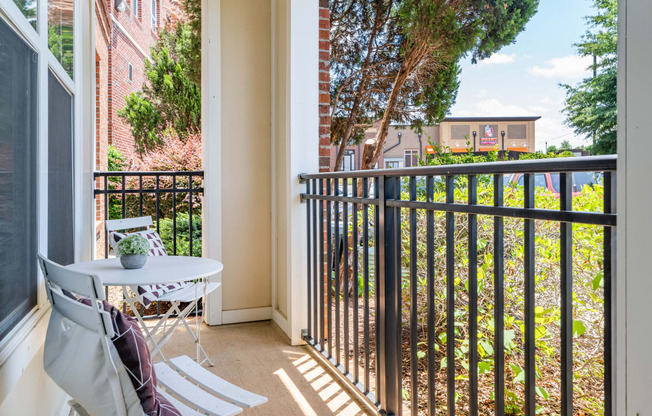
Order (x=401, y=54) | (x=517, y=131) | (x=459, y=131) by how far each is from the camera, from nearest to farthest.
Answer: (x=401, y=54) → (x=517, y=131) → (x=459, y=131)

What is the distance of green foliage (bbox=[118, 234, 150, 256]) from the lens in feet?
6.35

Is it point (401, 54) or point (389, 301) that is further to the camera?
point (401, 54)

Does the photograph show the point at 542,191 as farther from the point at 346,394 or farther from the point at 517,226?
the point at 346,394

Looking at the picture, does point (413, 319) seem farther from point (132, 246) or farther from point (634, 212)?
point (132, 246)

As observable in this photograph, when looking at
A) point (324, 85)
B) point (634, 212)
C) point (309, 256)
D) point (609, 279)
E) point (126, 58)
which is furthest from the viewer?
point (126, 58)

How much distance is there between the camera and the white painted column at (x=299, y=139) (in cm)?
300

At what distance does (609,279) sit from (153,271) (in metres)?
1.68

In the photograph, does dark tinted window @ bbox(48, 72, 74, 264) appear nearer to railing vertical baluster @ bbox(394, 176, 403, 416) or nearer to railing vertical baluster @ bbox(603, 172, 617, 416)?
railing vertical baluster @ bbox(394, 176, 403, 416)

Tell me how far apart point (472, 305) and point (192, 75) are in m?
7.53

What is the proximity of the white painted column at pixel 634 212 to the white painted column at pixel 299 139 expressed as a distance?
227 centimetres

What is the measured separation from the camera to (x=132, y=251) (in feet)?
6.39

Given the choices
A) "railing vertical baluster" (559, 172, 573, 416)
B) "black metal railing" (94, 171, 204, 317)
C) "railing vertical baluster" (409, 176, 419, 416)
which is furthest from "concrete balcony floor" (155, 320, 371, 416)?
"black metal railing" (94, 171, 204, 317)

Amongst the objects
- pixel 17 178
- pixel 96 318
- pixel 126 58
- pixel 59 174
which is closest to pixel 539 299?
pixel 96 318

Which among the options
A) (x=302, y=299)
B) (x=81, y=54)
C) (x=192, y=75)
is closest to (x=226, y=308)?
(x=302, y=299)
